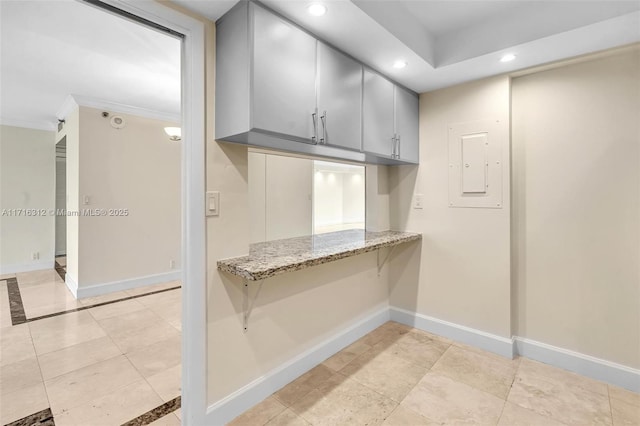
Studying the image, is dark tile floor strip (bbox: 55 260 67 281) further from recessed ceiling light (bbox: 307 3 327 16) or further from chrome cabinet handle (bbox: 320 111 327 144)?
recessed ceiling light (bbox: 307 3 327 16)

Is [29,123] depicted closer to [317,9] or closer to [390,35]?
[317,9]

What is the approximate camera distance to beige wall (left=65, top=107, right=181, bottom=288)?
144 inches

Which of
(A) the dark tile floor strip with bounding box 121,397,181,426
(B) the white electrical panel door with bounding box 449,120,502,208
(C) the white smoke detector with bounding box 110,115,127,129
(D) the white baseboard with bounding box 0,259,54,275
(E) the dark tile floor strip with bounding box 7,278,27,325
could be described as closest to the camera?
(A) the dark tile floor strip with bounding box 121,397,181,426

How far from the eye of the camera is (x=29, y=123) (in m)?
4.73

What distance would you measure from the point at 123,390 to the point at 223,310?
102 cm

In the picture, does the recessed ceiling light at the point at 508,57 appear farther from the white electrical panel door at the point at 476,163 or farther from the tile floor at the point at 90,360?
the tile floor at the point at 90,360

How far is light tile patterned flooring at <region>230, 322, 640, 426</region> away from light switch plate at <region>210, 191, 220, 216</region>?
1.19 m

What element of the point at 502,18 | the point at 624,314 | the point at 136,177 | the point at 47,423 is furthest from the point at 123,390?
the point at 502,18

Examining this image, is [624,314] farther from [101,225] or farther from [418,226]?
[101,225]

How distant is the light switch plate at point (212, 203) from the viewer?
1566 mm

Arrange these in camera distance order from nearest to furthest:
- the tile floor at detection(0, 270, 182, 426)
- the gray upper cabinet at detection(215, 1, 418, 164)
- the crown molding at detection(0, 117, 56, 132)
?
the gray upper cabinet at detection(215, 1, 418, 164) < the tile floor at detection(0, 270, 182, 426) < the crown molding at detection(0, 117, 56, 132)

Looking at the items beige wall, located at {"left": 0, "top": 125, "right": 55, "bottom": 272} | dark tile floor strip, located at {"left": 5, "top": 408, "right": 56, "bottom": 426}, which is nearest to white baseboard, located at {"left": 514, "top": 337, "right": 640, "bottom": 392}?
dark tile floor strip, located at {"left": 5, "top": 408, "right": 56, "bottom": 426}

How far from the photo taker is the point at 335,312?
2400 millimetres

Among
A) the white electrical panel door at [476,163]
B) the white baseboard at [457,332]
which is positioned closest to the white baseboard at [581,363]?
the white baseboard at [457,332]
